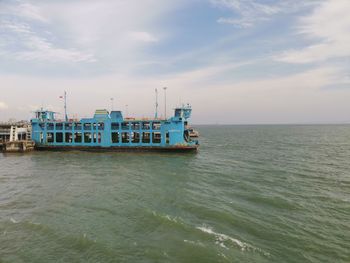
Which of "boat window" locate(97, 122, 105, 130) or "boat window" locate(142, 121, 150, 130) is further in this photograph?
"boat window" locate(97, 122, 105, 130)

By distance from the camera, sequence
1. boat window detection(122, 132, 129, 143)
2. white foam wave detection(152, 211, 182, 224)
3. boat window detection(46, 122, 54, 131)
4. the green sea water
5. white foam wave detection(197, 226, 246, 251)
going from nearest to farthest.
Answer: the green sea water → white foam wave detection(197, 226, 246, 251) → white foam wave detection(152, 211, 182, 224) → boat window detection(122, 132, 129, 143) → boat window detection(46, 122, 54, 131)

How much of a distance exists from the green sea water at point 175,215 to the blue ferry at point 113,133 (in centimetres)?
1843

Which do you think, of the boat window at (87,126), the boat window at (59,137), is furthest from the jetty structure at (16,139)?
the boat window at (87,126)

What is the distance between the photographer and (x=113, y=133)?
200ft

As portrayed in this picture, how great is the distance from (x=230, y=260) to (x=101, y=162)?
117 feet

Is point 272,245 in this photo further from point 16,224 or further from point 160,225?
point 16,224

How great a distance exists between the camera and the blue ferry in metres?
56.2

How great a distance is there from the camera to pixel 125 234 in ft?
57.5

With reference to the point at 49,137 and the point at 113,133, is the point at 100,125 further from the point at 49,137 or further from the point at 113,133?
the point at 49,137

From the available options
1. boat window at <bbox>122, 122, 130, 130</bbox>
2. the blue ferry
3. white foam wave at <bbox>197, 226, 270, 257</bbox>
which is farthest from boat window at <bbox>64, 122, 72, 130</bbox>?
white foam wave at <bbox>197, 226, 270, 257</bbox>

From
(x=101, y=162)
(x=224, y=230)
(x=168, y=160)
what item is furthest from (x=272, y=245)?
(x=101, y=162)

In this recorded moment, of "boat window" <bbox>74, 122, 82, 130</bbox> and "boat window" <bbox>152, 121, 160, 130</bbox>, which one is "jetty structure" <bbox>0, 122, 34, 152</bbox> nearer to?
"boat window" <bbox>74, 122, 82, 130</bbox>

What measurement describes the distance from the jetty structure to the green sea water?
2248cm

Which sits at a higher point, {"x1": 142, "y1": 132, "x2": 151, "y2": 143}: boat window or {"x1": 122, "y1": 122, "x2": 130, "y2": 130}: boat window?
{"x1": 122, "y1": 122, "x2": 130, "y2": 130}: boat window
